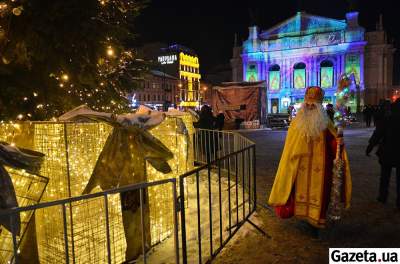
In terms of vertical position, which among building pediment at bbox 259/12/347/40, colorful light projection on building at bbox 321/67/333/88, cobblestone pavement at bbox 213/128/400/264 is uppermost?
building pediment at bbox 259/12/347/40

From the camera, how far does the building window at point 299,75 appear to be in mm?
60531

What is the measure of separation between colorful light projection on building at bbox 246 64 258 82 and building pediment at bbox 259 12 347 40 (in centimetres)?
563

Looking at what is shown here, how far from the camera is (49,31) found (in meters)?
4.45

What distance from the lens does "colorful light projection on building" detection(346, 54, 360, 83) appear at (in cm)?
5634

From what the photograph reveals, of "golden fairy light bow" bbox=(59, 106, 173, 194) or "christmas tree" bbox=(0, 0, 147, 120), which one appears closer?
"golden fairy light bow" bbox=(59, 106, 173, 194)

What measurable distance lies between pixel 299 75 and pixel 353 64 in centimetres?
881

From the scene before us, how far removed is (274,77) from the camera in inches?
2478

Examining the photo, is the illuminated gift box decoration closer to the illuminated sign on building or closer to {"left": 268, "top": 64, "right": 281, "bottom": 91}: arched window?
{"left": 268, "top": 64, "right": 281, "bottom": 91}: arched window

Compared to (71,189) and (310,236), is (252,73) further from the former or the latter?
(71,189)

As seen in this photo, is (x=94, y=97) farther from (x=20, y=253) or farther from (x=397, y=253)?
(x=397, y=253)

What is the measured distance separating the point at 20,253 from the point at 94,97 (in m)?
A: 3.18

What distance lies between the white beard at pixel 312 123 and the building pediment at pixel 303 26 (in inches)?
2337

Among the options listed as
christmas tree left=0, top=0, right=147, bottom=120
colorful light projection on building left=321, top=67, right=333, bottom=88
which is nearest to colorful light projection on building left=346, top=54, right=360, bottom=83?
colorful light projection on building left=321, top=67, right=333, bottom=88

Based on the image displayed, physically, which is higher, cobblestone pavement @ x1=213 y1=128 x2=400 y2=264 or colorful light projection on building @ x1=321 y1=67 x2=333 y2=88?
colorful light projection on building @ x1=321 y1=67 x2=333 y2=88
